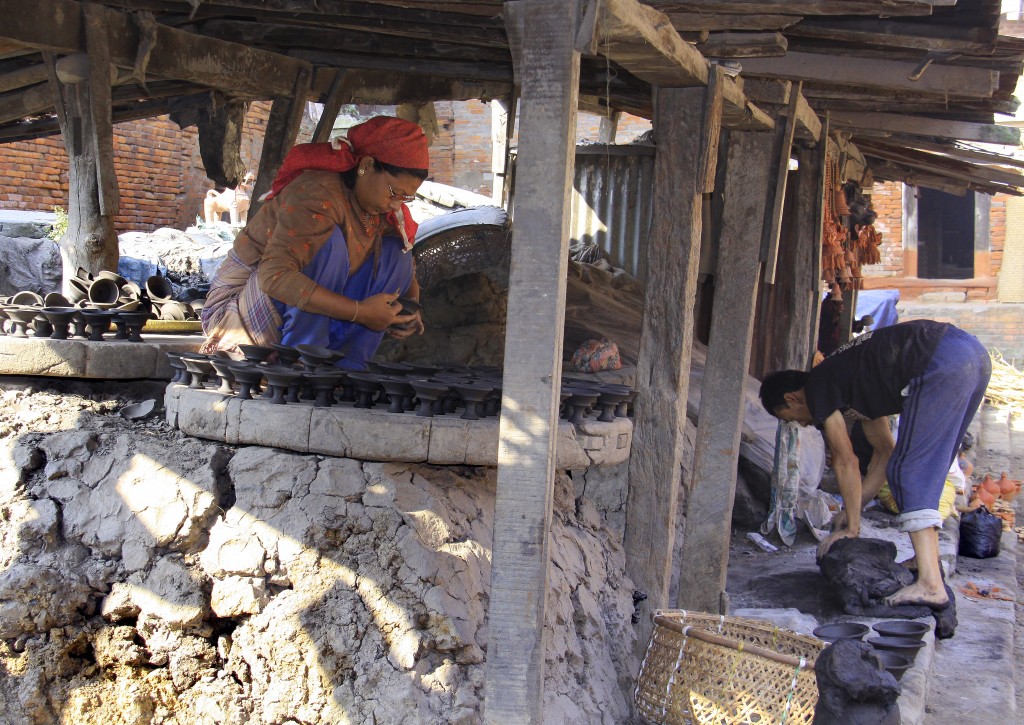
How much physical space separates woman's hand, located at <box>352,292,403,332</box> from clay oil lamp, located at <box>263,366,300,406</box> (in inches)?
15.8

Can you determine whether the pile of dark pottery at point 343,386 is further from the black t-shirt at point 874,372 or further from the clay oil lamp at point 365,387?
the black t-shirt at point 874,372

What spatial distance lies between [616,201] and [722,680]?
19.0 ft

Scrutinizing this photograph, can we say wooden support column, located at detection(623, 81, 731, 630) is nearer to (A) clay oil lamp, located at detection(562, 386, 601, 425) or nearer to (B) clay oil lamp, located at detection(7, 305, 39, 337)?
(A) clay oil lamp, located at detection(562, 386, 601, 425)

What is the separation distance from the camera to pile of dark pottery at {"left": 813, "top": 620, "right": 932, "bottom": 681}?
145 inches

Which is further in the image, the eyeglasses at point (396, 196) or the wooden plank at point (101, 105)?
the wooden plank at point (101, 105)

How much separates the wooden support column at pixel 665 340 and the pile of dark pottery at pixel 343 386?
195 millimetres

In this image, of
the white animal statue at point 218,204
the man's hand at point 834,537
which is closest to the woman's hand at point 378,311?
the man's hand at point 834,537

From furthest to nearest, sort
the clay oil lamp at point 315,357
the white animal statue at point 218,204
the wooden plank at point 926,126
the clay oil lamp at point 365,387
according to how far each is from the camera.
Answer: the white animal statue at point 218,204, the wooden plank at point 926,126, the clay oil lamp at point 315,357, the clay oil lamp at point 365,387

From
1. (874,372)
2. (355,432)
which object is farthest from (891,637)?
(355,432)

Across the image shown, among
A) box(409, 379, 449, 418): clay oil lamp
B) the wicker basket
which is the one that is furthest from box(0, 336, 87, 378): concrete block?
the wicker basket

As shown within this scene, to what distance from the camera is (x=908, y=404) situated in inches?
192

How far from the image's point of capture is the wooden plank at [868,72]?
4207mm

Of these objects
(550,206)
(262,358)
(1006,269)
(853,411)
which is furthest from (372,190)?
(1006,269)

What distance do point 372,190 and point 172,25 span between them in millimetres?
1652
